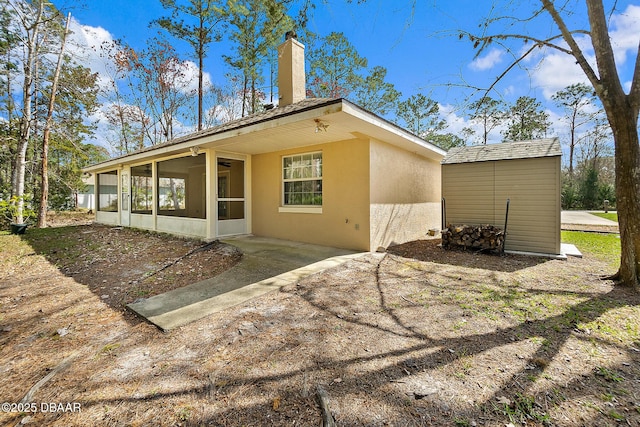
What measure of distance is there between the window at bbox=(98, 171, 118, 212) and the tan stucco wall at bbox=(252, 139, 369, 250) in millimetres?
8317

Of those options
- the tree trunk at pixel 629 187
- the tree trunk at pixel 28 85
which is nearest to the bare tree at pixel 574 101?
the tree trunk at pixel 629 187

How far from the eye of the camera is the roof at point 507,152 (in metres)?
6.66

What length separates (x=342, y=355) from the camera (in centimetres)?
238

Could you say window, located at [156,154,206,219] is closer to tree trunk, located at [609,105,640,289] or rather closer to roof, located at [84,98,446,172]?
roof, located at [84,98,446,172]

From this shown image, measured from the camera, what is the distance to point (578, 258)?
626 cm

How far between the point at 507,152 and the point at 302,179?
552 cm

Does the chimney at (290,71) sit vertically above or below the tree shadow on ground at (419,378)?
above

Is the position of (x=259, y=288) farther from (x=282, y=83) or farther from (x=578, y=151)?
(x=578, y=151)

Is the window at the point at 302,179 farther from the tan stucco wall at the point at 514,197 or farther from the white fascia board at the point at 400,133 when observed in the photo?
the tan stucco wall at the point at 514,197

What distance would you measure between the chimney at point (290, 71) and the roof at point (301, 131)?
1.49 meters

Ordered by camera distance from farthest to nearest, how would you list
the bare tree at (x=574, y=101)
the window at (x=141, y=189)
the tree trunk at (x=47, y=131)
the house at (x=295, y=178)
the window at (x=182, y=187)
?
the bare tree at (x=574, y=101) → the tree trunk at (x=47, y=131) → the window at (x=141, y=189) → the window at (x=182, y=187) → the house at (x=295, y=178)

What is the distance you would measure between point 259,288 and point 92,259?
502 centimetres

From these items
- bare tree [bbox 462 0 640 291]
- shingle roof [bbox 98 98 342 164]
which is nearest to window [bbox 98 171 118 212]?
shingle roof [bbox 98 98 342 164]

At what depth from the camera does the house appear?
6.15 m
